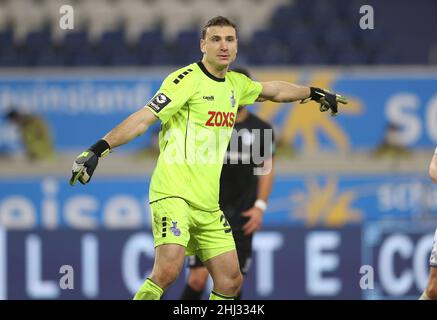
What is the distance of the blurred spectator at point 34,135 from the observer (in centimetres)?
1214

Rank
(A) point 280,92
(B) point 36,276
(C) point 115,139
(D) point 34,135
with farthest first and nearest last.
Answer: (D) point 34,135
(B) point 36,276
(A) point 280,92
(C) point 115,139

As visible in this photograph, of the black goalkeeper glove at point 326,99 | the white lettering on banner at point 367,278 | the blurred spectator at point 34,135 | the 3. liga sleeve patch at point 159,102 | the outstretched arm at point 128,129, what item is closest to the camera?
the outstretched arm at point 128,129

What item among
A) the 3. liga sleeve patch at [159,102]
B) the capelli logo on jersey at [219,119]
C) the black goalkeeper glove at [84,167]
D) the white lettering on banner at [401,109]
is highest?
the white lettering on banner at [401,109]

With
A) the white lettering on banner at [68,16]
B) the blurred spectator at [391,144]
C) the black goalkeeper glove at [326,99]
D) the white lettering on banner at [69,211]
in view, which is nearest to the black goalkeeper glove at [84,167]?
the black goalkeeper glove at [326,99]

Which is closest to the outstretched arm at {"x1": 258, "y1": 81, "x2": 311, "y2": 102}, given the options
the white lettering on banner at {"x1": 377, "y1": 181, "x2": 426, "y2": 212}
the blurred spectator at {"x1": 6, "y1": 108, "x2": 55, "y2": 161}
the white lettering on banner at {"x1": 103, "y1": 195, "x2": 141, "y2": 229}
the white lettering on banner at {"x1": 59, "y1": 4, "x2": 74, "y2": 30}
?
the white lettering on banner at {"x1": 59, "y1": 4, "x2": 74, "y2": 30}

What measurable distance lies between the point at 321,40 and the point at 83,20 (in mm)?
3647

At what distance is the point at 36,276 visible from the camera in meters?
10.4

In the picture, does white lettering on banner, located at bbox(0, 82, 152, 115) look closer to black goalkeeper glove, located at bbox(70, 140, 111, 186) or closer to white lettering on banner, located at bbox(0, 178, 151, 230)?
white lettering on banner, located at bbox(0, 178, 151, 230)

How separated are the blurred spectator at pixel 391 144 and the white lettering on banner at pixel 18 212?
4.27 metres

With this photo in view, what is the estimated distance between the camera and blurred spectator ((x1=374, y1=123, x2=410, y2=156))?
12234 millimetres

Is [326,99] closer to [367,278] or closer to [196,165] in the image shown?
[196,165]

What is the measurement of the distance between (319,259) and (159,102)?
15.4 ft

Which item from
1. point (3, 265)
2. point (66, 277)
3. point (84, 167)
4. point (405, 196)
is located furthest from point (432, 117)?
point (84, 167)

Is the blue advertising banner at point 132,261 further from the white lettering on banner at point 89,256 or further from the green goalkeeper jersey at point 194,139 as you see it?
the green goalkeeper jersey at point 194,139
